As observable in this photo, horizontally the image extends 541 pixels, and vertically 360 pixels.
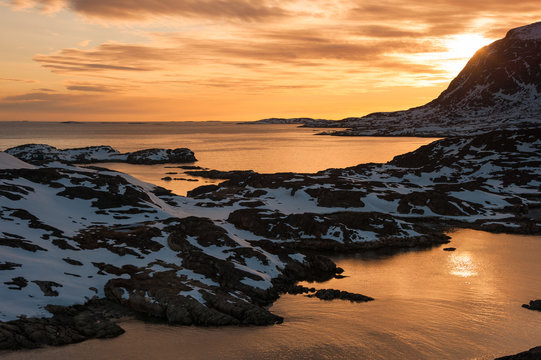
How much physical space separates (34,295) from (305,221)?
42.1 m

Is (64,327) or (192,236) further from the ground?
(192,236)

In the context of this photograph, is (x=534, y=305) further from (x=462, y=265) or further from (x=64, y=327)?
(x=64, y=327)

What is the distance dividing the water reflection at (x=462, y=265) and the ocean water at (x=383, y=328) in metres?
0.23

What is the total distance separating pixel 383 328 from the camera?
134 feet

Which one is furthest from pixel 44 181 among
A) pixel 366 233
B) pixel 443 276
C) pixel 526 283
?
pixel 526 283

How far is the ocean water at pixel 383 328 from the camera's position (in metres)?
36.2

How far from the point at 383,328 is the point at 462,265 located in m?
23.6

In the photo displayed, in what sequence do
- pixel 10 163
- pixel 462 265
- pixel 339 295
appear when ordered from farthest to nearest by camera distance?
pixel 10 163
pixel 462 265
pixel 339 295

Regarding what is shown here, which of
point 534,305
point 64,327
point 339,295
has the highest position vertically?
point 64,327

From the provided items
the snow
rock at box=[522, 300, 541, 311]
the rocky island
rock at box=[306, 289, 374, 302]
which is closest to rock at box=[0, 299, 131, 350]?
the rocky island

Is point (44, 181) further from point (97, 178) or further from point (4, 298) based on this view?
point (4, 298)

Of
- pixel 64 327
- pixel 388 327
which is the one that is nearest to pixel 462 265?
pixel 388 327

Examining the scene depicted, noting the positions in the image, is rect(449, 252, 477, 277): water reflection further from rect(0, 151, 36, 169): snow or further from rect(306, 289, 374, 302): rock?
rect(0, 151, 36, 169): snow

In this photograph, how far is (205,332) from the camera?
39.6 meters
